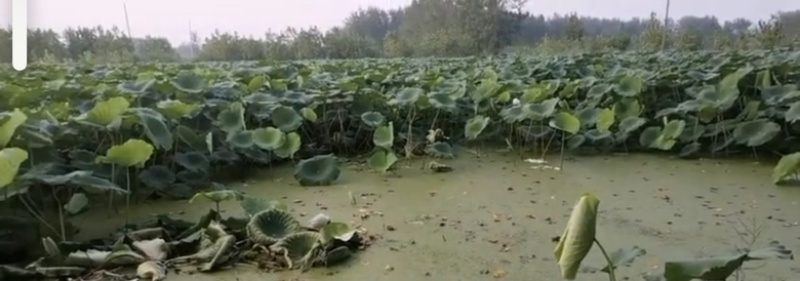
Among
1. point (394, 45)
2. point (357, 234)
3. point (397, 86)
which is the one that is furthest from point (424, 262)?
point (394, 45)

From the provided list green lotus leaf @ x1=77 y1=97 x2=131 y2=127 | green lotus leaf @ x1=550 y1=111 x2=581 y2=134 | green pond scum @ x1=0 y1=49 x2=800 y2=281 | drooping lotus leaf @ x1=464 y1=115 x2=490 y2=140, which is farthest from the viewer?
drooping lotus leaf @ x1=464 y1=115 x2=490 y2=140

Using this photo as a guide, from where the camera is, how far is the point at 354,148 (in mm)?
2338

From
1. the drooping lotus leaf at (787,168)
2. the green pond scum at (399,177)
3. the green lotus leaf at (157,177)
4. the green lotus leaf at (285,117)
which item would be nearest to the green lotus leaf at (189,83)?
the green pond scum at (399,177)

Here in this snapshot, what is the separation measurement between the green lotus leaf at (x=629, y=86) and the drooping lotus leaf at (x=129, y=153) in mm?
1697

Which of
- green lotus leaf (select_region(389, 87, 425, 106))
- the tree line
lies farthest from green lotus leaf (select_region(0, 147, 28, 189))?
Answer: the tree line

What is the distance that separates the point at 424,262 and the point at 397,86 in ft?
5.68

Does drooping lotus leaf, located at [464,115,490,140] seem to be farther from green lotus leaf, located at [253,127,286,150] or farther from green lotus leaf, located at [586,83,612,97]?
green lotus leaf, located at [253,127,286,150]

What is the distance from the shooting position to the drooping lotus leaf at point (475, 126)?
2236 millimetres

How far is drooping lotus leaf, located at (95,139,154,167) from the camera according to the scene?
1.15 m

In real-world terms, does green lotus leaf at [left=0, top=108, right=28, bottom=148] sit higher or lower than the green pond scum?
higher

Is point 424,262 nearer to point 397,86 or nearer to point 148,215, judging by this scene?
point 148,215

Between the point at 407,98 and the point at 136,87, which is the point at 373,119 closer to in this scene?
the point at 407,98

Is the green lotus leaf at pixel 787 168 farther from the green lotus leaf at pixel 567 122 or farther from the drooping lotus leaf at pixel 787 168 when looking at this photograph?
the green lotus leaf at pixel 567 122

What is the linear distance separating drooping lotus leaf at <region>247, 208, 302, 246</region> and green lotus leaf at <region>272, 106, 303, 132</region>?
2.76 feet
